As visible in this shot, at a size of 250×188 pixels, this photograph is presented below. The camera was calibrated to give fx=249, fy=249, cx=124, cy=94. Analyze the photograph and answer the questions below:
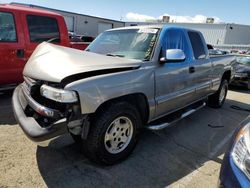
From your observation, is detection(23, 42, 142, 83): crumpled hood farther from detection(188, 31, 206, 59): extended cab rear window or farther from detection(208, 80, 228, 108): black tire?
detection(208, 80, 228, 108): black tire

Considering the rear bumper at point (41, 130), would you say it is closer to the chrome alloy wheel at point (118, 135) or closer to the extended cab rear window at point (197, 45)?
the chrome alloy wheel at point (118, 135)

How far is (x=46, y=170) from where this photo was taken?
3.10m

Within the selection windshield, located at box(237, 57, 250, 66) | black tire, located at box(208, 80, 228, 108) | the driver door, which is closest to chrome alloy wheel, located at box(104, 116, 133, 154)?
the driver door

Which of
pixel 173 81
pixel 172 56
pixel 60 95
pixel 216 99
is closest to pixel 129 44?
pixel 172 56

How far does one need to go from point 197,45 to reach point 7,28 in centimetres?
403

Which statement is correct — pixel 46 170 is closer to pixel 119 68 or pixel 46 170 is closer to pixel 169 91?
pixel 119 68

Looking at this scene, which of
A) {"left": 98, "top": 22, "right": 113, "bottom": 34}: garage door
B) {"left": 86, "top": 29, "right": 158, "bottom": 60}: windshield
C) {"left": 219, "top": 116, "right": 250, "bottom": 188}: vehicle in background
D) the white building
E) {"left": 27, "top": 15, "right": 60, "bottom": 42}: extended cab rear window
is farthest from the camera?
{"left": 98, "top": 22, "right": 113, "bottom": 34}: garage door

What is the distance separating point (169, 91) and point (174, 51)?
0.67 m

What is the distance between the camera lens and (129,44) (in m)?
3.93

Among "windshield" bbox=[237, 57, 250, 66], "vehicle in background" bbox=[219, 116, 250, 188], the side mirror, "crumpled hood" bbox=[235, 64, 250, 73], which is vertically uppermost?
the side mirror

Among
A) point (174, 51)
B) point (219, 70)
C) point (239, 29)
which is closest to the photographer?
point (174, 51)

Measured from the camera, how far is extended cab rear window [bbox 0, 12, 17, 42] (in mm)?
5270

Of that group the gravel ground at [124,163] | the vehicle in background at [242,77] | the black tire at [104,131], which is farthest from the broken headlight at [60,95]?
the vehicle in background at [242,77]

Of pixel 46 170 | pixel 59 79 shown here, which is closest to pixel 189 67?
pixel 59 79
